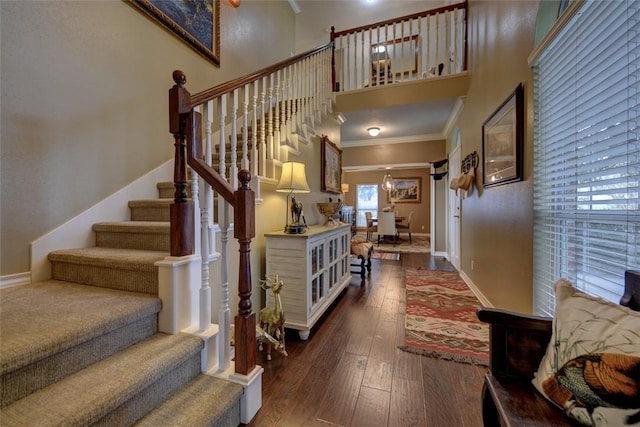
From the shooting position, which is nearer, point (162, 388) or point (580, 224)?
point (162, 388)

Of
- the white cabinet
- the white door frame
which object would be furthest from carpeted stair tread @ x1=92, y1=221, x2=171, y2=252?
the white door frame

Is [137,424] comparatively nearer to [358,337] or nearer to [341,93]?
[358,337]

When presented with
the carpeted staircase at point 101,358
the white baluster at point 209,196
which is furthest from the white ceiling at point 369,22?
the carpeted staircase at point 101,358

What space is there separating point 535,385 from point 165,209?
89.6 inches

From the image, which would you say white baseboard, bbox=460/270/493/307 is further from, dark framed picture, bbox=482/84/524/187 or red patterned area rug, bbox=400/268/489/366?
dark framed picture, bbox=482/84/524/187

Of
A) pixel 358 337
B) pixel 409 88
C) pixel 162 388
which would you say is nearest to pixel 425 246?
pixel 409 88

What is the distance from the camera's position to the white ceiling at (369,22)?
432 centimetres

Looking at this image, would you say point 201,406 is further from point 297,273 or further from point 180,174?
point 297,273

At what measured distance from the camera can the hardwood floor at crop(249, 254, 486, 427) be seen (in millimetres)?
1322

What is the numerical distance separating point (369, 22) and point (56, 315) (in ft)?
19.1

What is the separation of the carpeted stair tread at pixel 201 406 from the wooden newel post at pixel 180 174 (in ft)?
1.98

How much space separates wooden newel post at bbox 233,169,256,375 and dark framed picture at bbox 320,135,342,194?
2.32 meters

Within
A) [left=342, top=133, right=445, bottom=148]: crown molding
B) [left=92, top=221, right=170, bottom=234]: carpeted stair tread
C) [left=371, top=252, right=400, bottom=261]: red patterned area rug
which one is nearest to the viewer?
[left=92, top=221, right=170, bottom=234]: carpeted stair tread

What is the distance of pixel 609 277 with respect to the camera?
1.11 m
